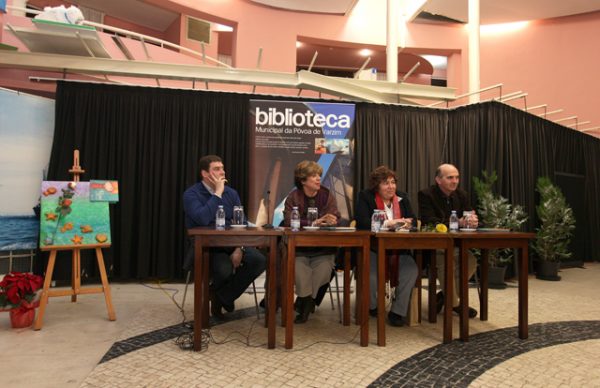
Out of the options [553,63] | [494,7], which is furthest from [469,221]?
[553,63]

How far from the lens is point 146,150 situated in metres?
4.99

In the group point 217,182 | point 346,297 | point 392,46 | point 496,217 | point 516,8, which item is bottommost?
point 346,297

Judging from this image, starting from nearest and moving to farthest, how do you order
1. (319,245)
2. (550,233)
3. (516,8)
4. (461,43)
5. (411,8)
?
(319,245)
(550,233)
(516,8)
(411,8)
(461,43)

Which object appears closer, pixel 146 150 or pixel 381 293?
pixel 381 293

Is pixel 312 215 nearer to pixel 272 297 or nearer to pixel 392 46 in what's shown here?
pixel 272 297

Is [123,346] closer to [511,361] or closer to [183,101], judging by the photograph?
[511,361]

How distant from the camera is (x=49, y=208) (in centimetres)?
324

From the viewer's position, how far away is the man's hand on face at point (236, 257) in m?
3.15

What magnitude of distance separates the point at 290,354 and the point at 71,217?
2.11 m

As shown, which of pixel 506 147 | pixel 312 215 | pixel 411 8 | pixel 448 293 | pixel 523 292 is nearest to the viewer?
pixel 448 293

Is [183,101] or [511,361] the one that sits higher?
[183,101]

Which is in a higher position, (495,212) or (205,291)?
(495,212)

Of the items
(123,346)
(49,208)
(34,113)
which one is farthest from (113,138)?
(123,346)

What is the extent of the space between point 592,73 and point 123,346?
941cm
